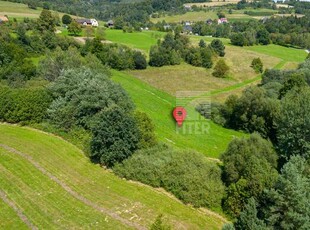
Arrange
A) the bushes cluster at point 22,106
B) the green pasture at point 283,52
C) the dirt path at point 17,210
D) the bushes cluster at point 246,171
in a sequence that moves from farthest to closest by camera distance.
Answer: the green pasture at point 283,52 < the bushes cluster at point 22,106 < the bushes cluster at point 246,171 < the dirt path at point 17,210

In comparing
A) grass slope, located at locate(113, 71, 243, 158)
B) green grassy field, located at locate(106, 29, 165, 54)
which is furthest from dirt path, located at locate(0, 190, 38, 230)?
green grassy field, located at locate(106, 29, 165, 54)

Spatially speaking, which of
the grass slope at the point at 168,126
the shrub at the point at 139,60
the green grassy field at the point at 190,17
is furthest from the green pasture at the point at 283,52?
the green grassy field at the point at 190,17

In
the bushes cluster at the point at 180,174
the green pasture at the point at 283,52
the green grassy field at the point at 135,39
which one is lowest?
the green pasture at the point at 283,52

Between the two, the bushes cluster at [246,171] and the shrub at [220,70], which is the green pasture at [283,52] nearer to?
the shrub at [220,70]

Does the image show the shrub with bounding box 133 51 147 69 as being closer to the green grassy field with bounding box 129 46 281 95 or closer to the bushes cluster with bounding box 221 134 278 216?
the green grassy field with bounding box 129 46 281 95

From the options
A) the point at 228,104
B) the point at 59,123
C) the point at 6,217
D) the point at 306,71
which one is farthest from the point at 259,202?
the point at 306,71

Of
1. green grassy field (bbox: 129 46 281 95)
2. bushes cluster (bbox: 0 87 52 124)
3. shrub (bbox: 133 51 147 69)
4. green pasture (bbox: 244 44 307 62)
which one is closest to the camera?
bushes cluster (bbox: 0 87 52 124)
